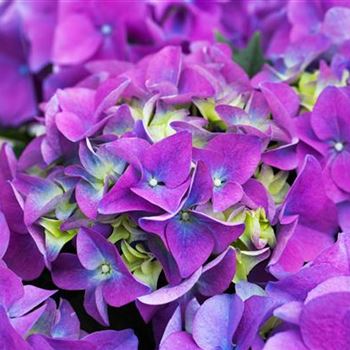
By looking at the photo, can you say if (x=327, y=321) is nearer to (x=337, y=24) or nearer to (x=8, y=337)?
(x=8, y=337)

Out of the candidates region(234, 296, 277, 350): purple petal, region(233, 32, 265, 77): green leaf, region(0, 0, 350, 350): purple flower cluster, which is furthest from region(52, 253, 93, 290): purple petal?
region(233, 32, 265, 77): green leaf

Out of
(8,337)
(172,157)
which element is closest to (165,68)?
(172,157)

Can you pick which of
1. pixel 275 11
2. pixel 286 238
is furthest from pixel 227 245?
pixel 275 11

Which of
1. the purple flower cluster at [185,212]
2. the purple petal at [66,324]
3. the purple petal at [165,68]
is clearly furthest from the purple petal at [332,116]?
the purple petal at [66,324]

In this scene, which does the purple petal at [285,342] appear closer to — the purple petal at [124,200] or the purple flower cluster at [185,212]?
the purple flower cluster at [185,212]

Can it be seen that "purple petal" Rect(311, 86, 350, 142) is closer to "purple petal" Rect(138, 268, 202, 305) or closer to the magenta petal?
"purple petal" Rect(138, 268, 202, 305)

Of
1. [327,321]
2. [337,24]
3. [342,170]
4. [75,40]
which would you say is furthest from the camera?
[75,40]
